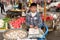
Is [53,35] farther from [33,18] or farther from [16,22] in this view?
[33,18]

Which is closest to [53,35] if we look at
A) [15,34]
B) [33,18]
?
[33,18]

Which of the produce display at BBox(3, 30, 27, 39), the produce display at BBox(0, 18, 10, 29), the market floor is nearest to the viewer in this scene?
the produce display at BBox(3, 30, 27, 39)

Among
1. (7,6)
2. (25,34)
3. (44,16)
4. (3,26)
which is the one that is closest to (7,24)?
(3,26)

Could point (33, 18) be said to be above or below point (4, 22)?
above

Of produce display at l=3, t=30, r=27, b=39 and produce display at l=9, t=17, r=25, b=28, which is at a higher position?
produce display at l=3, t=30, r=27, b=39

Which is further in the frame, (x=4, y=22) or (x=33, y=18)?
(x=4, y=22)

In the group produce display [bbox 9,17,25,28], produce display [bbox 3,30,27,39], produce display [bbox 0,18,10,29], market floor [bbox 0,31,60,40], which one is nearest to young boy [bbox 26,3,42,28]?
Result: produce display [bbox 3,30,27,39]

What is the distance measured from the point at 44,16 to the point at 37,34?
1979mm

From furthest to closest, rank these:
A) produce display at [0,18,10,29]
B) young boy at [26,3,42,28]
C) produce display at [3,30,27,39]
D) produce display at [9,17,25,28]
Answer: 1. produce display at [0,18,10,29]
2. produce display at [9,17,25,28]
3. young boy at [26,3,42,28]
4. produce display at [3,30,27,39]

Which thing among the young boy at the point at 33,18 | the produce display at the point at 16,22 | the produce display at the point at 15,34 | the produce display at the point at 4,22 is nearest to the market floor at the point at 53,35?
the produce display at the point at 4,22

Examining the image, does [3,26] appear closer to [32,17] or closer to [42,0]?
[42,0]

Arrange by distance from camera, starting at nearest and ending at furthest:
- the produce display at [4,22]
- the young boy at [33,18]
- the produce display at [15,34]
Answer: the produce display at [15,34] → the young boy at [33,18] → the produce display at [4,22]

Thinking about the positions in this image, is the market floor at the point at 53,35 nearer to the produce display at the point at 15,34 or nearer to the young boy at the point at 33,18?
the young boy at the point at 33,18

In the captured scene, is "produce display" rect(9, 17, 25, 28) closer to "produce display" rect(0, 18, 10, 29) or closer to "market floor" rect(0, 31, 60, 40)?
"produce display" rect(0, 18, 10, 29)
